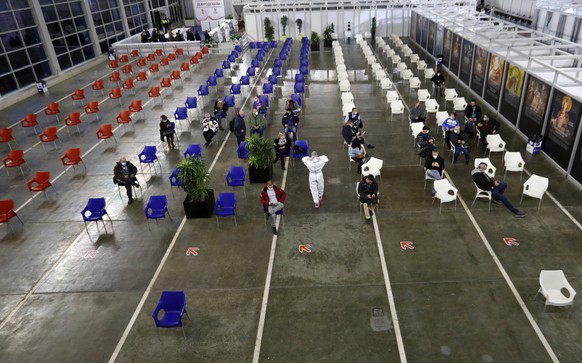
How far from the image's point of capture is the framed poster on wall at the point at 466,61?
19.4 meters

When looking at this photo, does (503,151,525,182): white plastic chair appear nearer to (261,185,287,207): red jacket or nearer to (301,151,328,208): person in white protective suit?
(301,151,328,208): person in white protective suit

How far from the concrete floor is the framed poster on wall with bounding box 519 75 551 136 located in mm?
1337

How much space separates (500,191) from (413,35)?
25.0m

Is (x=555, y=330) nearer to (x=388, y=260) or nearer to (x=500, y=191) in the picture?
(x=388, y=260)

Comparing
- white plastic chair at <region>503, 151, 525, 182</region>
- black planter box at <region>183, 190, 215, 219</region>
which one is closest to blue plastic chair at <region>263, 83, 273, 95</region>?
black planter box at <region>183, 190, 215, 219</region>

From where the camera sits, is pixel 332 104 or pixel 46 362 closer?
pixel 46 362

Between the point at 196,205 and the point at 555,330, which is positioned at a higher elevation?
the point at 196,205

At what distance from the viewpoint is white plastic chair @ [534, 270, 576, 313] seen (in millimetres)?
7285

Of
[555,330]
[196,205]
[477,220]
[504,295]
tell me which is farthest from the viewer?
[196,205]

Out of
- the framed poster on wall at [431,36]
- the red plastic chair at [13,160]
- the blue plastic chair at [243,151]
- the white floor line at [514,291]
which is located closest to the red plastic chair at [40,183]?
the red plastic chair at [13,160]

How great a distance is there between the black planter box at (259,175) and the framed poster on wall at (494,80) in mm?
10180

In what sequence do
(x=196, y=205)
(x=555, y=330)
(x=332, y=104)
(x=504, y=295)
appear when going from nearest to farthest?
(x=555, y=330), (x=504, y=295), (x=196, y=205), (x=332, y=104)

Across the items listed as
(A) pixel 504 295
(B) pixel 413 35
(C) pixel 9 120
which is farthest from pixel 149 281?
(B) pixel 413 35

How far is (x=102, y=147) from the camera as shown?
15922 mm
